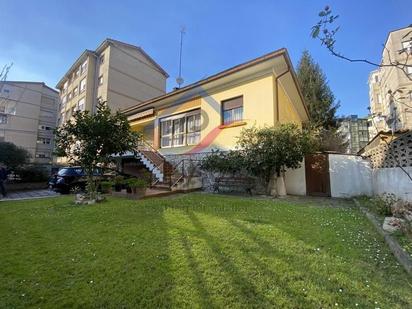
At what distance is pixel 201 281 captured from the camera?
2832 millimetres

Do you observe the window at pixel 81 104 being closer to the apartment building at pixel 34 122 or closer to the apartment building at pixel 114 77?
the apartment building at pixel 114 77

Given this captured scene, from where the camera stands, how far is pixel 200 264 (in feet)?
10.7

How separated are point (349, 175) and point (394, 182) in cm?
318

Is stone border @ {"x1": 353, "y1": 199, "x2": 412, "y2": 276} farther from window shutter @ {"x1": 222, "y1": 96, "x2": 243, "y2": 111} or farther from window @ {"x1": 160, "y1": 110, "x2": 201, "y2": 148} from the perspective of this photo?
window @ {"x1": 160, "y1": 110, "x2": 201, "y2": 148}

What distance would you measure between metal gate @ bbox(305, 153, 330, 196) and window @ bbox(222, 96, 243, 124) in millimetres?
4306

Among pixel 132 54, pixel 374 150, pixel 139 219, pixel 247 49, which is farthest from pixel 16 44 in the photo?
pixel 132 54

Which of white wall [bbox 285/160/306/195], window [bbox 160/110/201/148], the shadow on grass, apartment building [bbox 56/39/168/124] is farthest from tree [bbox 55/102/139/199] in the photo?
apartment building [bbox 56/39/168/124]

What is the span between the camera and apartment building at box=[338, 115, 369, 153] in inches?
954

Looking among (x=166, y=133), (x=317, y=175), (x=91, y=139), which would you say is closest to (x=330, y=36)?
(x=91, y=139)

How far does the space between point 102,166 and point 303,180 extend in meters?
9.30

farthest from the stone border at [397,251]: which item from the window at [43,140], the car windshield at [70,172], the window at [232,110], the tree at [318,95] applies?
the window at [43,140]

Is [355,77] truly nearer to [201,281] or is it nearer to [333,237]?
[333,237]

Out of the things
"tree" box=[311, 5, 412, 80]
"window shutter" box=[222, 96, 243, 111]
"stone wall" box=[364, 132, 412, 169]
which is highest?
"window shutter" box=[222, 96, 243, 111]

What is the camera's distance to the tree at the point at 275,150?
9.21m
